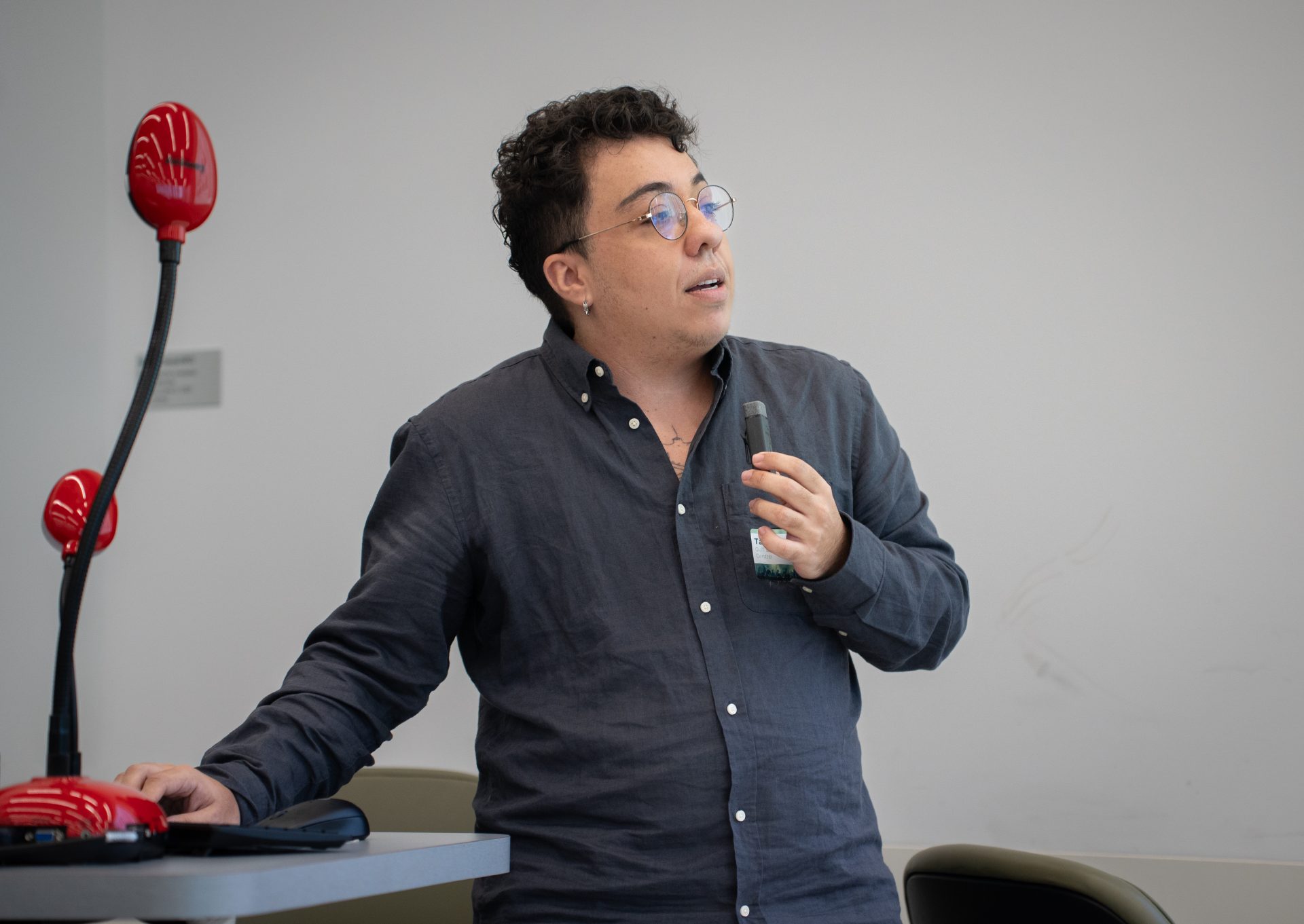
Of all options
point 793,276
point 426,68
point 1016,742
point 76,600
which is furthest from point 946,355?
point 76,600

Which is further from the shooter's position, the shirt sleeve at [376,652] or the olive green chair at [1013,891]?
the olive green chair at [1013,891]

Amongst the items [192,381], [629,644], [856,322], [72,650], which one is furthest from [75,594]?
[192,381]

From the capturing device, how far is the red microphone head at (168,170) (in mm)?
944

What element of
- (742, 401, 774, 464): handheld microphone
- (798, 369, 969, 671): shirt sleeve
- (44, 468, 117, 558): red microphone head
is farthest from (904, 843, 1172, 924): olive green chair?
(44, 468, 117, 558): red microphone head

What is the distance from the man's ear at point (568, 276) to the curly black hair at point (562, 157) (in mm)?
17

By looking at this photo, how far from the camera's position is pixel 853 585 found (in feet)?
4.14

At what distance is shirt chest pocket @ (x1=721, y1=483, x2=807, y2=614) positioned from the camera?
1389 millimetres

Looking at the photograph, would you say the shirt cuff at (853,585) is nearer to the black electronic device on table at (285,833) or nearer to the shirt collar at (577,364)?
the shirt collar at (577,364)

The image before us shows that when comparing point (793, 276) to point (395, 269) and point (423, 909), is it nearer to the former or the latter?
point (395, 269)

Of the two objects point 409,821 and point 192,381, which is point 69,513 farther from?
point 192,381

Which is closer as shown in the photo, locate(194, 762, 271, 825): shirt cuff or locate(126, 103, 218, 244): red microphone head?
locate(126, 103, 218, 244): red microphone head

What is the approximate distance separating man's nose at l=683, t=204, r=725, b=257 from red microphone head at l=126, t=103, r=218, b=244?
689 millimetres

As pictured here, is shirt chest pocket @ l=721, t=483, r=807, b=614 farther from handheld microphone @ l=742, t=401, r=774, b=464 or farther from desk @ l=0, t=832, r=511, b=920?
desk @ l=0, t=832, r=511, b=920

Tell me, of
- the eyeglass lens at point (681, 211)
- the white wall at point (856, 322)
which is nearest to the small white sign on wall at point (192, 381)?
the white wall at point (856, 322)
